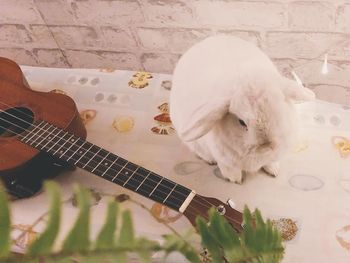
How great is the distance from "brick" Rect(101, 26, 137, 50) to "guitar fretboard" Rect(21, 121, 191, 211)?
1.47 ft

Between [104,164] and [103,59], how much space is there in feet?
1.93

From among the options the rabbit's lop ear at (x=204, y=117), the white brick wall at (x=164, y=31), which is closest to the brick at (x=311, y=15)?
the white brick wall at (x=164, y=31)

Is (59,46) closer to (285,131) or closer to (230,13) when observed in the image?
(230,13)

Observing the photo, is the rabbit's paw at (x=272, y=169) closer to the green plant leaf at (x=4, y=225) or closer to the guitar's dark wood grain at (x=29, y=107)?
the guitar's dark wood grain at (x=29, y=107)

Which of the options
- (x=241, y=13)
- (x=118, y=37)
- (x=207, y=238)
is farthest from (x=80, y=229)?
(x=118, y=37)

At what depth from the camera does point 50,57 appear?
1.35 metres

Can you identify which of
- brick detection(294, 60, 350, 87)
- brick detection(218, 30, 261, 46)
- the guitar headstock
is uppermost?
brick detection(218, 30, 261, 46)

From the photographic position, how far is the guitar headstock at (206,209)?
0.69 meters

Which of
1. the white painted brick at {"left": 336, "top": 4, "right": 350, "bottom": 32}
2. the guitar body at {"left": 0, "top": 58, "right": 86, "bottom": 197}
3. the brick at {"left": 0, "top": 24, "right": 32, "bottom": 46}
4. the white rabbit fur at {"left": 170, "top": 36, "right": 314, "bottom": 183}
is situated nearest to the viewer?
the white rabbit fur at {"left": 170, "top": 36, "right": 314, "bottom": 183}

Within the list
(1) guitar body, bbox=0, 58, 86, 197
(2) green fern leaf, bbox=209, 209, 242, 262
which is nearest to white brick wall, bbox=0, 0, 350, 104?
(1) guitar body, bbox=0, 58, 86, 197

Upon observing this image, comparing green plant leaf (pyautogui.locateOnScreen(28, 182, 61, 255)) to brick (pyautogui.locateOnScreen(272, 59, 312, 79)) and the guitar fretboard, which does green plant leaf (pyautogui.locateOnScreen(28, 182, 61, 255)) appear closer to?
the guitar fretboard

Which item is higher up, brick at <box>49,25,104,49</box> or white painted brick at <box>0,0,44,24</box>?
white painted brick at <box>0,0,44,24</box>

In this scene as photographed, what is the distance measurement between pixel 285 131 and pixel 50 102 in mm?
464

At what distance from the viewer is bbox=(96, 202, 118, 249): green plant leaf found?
1.06 feet
